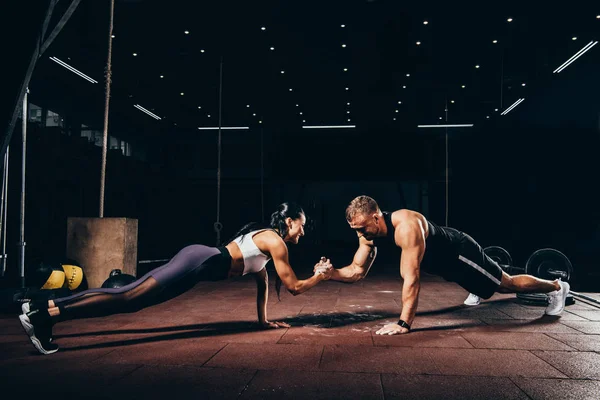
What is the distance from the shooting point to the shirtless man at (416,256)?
3.36 meters

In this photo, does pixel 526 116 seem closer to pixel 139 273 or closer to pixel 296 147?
pixel 296 147

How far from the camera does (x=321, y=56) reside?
429 inches

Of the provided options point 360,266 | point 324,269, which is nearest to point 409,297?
point 360,266

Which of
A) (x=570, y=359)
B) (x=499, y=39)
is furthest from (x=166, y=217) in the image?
(x=570, y=359)

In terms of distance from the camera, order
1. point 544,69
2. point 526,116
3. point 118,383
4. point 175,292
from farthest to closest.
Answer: point 526,116 < point 544,69 < point 175,292 < point 118,383

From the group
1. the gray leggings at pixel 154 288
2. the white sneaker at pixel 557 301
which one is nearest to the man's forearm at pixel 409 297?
the gray leggings at pixel 154 288

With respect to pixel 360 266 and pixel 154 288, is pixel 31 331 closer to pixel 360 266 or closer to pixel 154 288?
pixel 154 288

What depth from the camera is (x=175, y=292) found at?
2.97 metres

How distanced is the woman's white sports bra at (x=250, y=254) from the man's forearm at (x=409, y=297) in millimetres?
1149

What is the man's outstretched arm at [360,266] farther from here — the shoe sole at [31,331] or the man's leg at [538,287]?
the shoe sole at [31,331]

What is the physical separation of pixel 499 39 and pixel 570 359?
8.72 meters

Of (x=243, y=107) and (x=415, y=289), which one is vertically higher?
Result: (x=243, y=107)

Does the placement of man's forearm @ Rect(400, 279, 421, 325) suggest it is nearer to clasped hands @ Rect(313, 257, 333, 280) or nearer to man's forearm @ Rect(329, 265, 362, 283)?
man's forearm @ Rect(329, 265, 362, 283)

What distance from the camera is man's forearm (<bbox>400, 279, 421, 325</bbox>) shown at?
11.0ft
